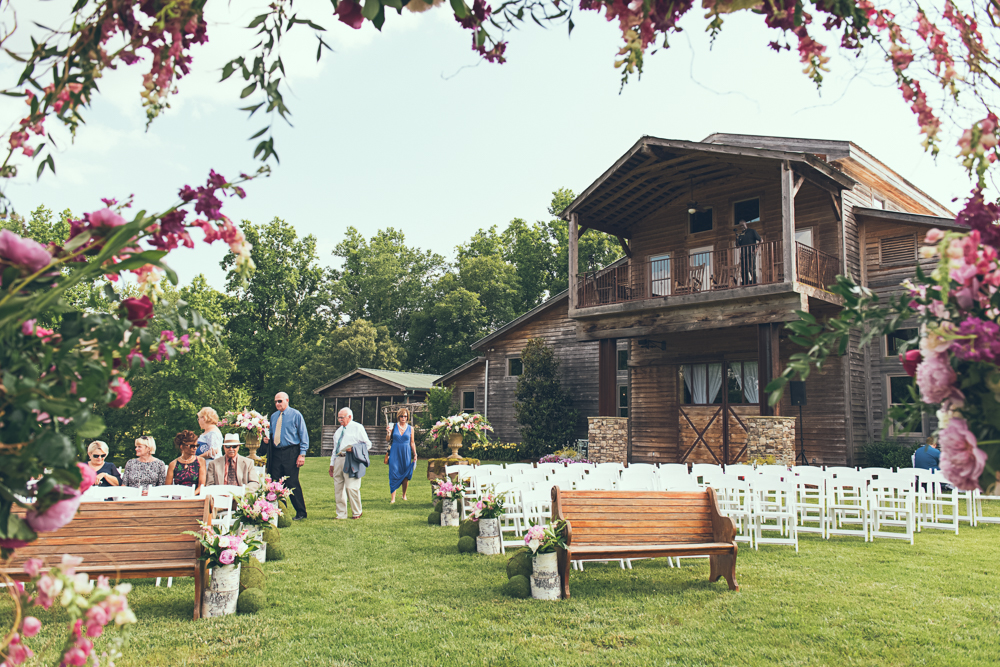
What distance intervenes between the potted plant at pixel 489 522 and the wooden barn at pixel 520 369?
15.0 metres

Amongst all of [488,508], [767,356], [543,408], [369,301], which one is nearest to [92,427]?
[488,508]

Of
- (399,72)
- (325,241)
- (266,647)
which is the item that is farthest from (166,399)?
(399,72)

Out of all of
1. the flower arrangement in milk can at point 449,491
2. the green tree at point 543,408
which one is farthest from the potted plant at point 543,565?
the green tree at point 543,408

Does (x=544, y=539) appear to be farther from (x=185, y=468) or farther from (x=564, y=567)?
(x=185, y=468)

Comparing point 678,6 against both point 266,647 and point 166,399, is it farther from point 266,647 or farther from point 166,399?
point 166,399

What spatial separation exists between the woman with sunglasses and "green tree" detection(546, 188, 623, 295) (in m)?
35.6

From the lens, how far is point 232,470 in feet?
29.9

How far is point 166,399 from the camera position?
1355 inches

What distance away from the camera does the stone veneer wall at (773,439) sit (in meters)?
14.6

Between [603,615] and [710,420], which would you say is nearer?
[603,615]

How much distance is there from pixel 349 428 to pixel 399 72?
9.55 meters

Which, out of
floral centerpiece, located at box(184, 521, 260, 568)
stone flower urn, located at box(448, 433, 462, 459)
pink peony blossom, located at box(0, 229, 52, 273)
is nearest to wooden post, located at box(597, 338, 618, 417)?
stone flower urn, located at box(448, 433, 462, 459)

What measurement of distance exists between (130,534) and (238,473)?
3.39 metres

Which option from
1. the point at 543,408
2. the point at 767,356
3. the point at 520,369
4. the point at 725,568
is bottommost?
the point at 725,568
